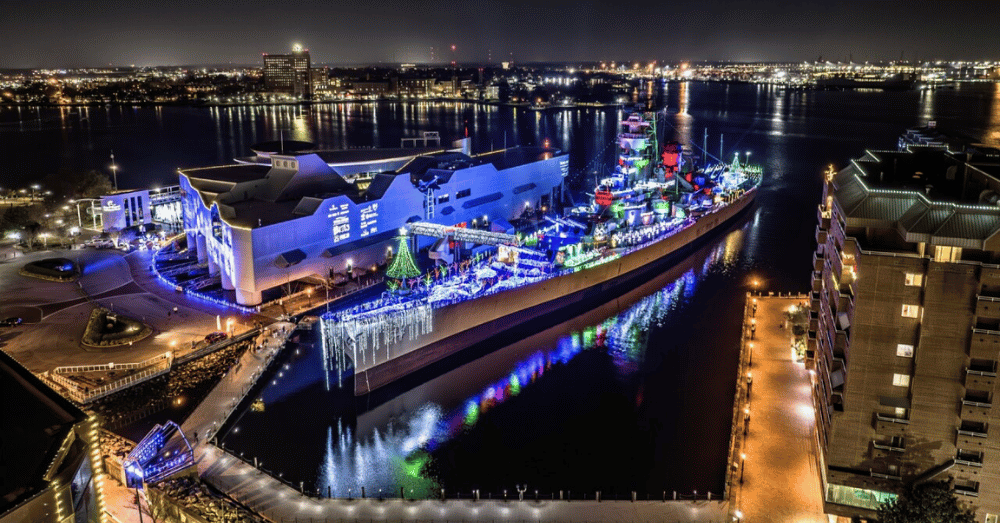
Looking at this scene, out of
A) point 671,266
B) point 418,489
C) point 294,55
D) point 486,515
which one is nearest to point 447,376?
point 418,489

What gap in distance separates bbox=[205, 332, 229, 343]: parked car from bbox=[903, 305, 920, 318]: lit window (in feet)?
64.6

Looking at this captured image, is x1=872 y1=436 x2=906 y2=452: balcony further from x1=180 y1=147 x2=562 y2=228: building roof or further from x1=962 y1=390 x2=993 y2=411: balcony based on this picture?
x1=180 y1=147 x2=562 y2=228: building roof

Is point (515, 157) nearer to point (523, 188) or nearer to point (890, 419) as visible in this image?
point (523, 188)

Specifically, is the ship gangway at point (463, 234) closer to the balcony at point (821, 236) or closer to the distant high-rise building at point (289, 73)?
the balcony at point (821, 236)

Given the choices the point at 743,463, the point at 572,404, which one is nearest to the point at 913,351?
the point at 743,463

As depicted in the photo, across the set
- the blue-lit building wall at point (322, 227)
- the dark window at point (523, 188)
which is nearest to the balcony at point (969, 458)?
the blue-lit building wall at point (322, 227)

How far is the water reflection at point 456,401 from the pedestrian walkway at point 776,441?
379 centimetres

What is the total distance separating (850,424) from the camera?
13242 mm

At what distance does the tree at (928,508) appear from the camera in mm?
11867

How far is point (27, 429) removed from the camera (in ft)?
32.7

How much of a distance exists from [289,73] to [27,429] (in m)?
163

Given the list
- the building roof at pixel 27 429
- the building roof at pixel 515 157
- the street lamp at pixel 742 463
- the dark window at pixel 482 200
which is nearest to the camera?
the building roof at pixel 27 429

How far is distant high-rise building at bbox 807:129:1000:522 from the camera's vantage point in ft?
39.4

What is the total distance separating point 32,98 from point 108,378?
154 metres
